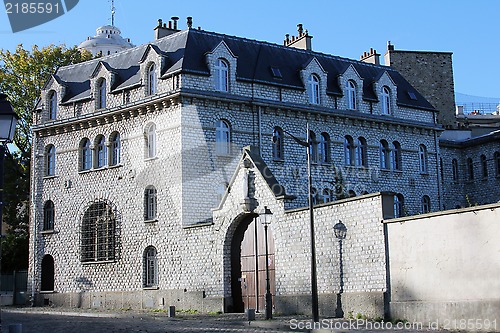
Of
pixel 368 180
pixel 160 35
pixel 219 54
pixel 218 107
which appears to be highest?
pixel 160 35

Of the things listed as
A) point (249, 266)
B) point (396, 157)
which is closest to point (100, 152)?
point (249, 266)

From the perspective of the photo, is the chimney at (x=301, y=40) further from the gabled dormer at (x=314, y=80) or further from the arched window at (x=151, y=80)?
the arched window at (x=151, y=80)

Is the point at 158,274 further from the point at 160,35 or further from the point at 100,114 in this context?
the point at 160,35

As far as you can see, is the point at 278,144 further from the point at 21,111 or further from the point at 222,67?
the point at 21,111

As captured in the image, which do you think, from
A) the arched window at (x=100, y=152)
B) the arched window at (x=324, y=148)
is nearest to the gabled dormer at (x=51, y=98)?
the arched window at (x=100, y=152)

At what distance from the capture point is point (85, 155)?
35438 millimetres

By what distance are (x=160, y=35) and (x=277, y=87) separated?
7067mm

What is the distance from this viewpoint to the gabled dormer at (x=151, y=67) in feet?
105

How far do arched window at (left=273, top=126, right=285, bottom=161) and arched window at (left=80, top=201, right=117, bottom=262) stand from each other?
8.02 metres

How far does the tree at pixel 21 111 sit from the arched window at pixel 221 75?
47.9ft

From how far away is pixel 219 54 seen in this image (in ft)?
105

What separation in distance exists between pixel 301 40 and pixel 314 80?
16.3 ft

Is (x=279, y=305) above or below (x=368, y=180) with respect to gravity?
below

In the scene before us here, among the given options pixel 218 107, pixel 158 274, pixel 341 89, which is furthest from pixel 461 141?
pixel 158 274
